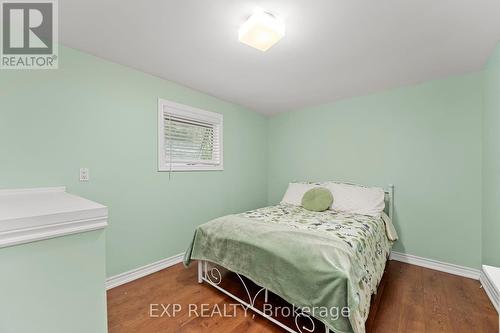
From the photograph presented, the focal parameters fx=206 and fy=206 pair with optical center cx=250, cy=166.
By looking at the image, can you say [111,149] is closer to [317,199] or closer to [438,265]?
[317,199]

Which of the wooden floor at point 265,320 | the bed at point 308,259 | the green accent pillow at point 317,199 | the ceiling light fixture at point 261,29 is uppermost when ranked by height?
the ceiling light fixture at point 261,29

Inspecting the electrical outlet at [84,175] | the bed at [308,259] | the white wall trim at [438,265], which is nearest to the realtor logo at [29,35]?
the electrical outlet at [84,175]

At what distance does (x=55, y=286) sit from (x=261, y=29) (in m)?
1.74

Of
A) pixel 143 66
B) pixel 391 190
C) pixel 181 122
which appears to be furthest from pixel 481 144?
pixel 143 66

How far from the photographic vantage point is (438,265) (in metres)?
2.29

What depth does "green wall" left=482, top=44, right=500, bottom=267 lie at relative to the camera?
67.2 inches

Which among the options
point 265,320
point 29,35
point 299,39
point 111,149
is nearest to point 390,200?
point 265,320

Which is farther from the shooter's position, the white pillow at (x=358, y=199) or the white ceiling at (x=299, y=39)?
the white pillow at (x=358, y=199)

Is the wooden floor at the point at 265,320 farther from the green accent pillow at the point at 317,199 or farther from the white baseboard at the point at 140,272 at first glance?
the green accent pillow at the point at 317,199

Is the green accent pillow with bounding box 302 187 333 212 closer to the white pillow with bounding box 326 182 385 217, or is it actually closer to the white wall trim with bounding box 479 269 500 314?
the white pillow with bounding box 326 182 385 217

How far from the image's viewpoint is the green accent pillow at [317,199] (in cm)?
258

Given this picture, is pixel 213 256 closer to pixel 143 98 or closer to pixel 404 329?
pixel 404 329

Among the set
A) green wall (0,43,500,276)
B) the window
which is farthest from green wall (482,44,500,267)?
the window

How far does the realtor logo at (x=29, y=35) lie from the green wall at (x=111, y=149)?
7 cm
